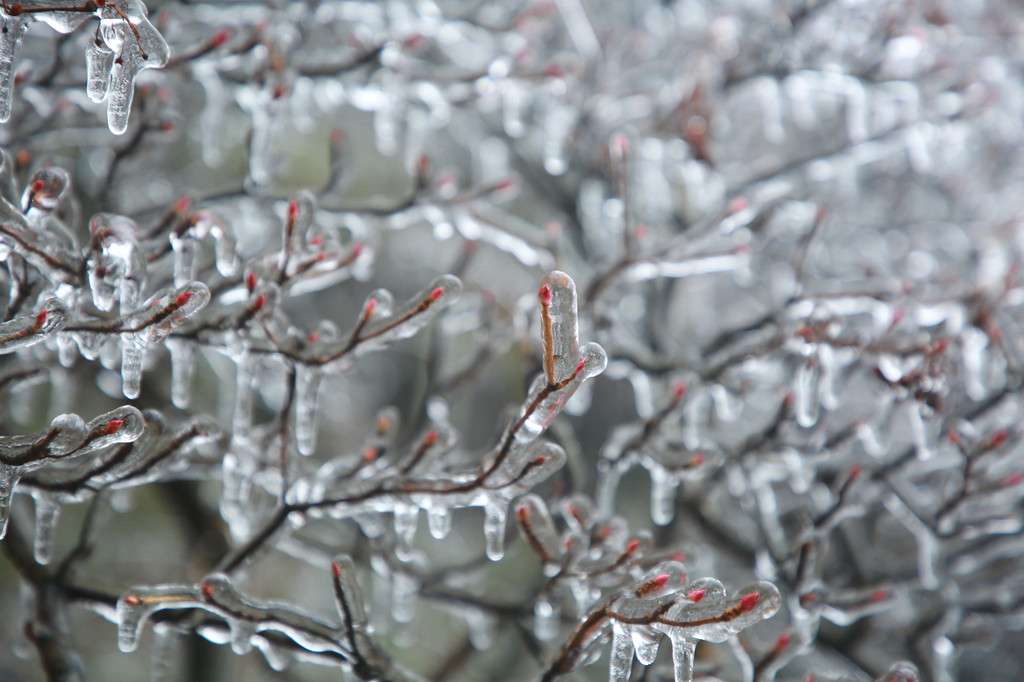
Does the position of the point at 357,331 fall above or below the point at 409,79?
below

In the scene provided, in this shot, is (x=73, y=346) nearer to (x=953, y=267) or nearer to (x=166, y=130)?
(x=166, y=130)

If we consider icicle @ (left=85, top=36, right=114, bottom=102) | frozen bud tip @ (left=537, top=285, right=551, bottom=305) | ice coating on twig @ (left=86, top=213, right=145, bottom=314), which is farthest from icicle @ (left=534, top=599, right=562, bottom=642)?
icicle @ (left=85, top=36, right=114, bottom=102)

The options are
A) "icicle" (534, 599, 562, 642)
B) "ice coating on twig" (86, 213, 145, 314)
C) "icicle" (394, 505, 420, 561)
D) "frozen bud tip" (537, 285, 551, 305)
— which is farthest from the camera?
"icicle" (534, 599, 562, 642)

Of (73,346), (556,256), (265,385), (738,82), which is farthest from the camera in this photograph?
(738,82)

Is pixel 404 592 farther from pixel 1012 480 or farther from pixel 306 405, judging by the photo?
pixel 1012 480

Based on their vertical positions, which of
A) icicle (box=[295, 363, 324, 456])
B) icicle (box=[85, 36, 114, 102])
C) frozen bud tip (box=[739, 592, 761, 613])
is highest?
icicle (box=[85, 36, 114, 102])

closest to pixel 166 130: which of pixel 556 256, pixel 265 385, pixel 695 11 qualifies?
pixel 265 385

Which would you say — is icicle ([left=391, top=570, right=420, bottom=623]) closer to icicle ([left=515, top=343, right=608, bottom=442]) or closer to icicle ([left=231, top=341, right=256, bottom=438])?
icicle ([left=231, top=341, right=256, bottom=438])

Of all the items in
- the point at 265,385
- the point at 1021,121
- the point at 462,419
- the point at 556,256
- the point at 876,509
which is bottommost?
the point at 876,509
